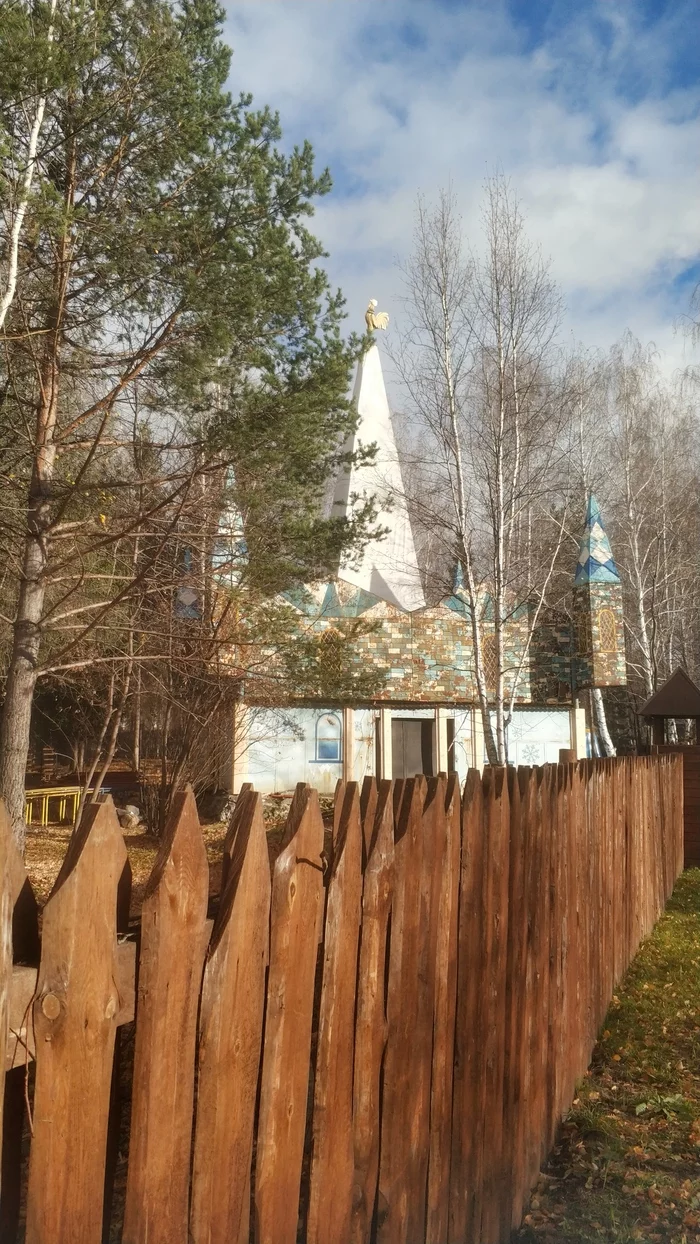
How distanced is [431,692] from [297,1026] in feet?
58.6

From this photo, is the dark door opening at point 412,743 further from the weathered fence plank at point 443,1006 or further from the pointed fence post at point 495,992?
the weathered fence plank at point 443,1006

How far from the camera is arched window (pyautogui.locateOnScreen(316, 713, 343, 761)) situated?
62.7 feet

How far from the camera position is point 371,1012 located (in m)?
2.23

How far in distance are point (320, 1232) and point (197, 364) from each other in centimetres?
741

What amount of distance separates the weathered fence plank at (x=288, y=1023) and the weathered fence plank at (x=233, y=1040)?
42 mm

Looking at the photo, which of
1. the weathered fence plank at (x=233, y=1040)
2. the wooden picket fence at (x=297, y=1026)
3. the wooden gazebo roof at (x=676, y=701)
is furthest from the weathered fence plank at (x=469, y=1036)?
the wooden gazebo roof at (x=676, y=701)

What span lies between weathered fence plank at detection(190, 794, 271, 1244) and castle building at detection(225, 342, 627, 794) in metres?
15.0

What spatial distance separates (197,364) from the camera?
8328 millimetres

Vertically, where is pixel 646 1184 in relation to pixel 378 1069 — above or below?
below

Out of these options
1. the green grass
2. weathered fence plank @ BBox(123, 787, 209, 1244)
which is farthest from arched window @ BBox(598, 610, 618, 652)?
weathered fence plank @ BBox(123, 787, 209, 1244)

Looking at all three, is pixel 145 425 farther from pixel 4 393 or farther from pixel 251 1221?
pixel 251 1221

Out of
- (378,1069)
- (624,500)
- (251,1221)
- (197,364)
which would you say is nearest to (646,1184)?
(378,1069)

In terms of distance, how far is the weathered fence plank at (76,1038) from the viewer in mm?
1349

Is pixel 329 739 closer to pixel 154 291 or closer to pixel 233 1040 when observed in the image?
pixel 154 291
